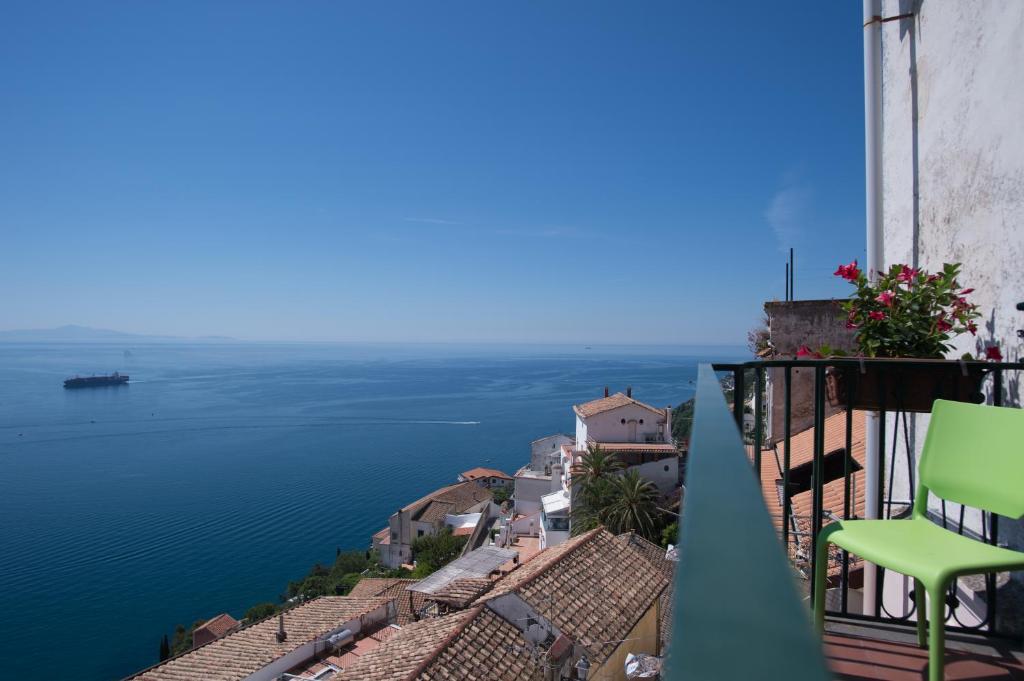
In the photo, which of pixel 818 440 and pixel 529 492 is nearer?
pixel 818 440

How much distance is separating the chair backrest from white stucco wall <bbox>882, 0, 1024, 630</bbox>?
640mm

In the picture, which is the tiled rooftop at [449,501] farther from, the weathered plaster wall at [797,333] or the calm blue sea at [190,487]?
the weathered plaster wall at [797,333]

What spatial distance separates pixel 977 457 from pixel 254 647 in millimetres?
15589

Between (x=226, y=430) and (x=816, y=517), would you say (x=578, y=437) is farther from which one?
(x=226, y=430)

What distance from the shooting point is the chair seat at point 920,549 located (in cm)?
162

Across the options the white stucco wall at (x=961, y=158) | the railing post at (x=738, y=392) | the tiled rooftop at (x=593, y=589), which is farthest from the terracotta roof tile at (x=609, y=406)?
the railing post at (x=738, y=392)

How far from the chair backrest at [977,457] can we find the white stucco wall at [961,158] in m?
0.64

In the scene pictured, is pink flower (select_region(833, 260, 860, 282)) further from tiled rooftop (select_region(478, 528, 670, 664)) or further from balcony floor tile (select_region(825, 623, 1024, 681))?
tiled rooftop (select_region(478, 528, 670, 664))

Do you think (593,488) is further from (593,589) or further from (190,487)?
(190,487)

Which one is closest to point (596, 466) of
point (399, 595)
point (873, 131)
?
point (399, 595)

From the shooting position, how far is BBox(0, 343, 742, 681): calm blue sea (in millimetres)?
27109

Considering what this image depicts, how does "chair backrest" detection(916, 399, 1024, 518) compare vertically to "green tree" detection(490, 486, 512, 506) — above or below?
above

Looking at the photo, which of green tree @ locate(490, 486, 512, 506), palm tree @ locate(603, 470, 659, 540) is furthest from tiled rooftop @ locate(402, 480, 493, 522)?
palm tree @ locate(603, 470, 659, 540)

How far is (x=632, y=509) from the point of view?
719 inches
